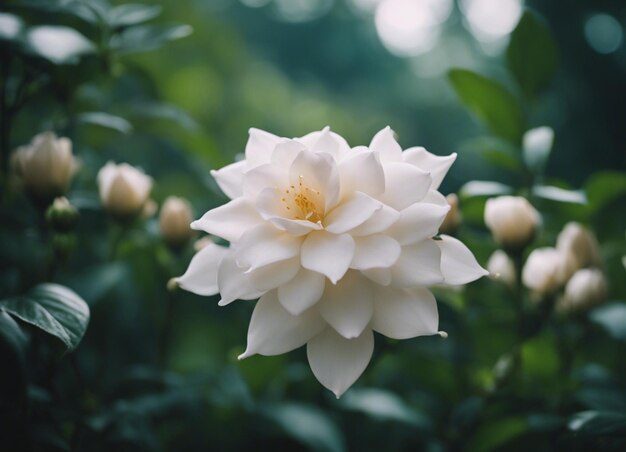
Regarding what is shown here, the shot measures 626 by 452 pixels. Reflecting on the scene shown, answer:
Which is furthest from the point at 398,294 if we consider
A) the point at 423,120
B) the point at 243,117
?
the point at 423,120

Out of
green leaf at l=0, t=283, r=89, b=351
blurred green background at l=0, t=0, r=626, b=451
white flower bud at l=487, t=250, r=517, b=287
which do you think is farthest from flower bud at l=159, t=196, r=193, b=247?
white flower bud at l=487, t=250, r=517, b=287

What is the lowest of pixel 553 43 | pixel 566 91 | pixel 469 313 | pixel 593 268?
pixel 566 91

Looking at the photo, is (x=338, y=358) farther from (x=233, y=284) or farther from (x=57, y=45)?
(x=57, y=45)

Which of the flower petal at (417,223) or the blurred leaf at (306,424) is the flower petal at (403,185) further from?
the blurred leaf at (306,424)

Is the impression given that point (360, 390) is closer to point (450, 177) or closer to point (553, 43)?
point (553, 43)

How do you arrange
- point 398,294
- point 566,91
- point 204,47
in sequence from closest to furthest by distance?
point 398,294 → point 204,47 → point 566,91

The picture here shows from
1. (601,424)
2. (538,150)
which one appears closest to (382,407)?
(601,424)

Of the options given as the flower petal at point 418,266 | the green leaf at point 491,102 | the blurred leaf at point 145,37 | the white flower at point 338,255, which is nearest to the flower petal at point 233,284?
the white flower at point 338,255
